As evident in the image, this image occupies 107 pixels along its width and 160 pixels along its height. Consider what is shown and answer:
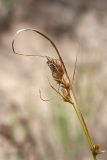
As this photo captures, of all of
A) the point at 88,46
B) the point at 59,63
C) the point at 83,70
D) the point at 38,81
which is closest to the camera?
the point at 59,63

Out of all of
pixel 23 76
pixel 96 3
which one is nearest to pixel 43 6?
pixel 96 3

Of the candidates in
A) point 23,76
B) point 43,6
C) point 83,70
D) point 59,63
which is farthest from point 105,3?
point 59,63

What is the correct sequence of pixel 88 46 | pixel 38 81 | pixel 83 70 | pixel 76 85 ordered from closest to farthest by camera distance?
pixel 76 85
pixel 83 70
pixel 38 81
pixel 88 46

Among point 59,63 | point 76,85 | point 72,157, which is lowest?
point 72,157

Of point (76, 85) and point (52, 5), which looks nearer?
point (76, 85)

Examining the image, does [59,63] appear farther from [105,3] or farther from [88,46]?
[105,3]

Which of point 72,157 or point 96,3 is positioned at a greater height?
point 96,3

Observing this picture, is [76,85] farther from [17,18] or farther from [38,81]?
[17,18]
